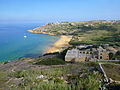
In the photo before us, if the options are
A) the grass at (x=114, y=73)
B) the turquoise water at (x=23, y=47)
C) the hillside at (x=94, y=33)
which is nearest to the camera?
the grass at (x=114, y=73)

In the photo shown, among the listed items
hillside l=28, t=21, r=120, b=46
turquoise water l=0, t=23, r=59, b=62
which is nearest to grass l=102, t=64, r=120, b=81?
turquoise water l=0, t=23, r=59, b=62

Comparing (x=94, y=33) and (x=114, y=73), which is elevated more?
(x=114, y=73)

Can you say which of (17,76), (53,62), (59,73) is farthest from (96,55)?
(17,76)

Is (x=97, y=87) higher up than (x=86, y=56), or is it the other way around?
(x=97, y=87)

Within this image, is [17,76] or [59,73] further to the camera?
[17,76]

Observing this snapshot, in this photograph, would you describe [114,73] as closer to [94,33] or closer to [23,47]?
[23,47]

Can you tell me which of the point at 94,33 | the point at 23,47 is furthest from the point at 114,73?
the point at 94,33

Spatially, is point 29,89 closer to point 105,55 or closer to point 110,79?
point 110,79

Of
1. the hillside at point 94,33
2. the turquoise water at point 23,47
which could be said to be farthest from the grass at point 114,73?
the hillside at point 94,33

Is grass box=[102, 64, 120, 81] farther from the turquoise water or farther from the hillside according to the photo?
the hillside

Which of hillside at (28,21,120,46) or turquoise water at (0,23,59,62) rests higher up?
hillside at (28,21,120,46)

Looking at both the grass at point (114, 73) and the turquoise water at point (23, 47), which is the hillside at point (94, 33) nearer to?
the turquoise water at point (23, 47)
